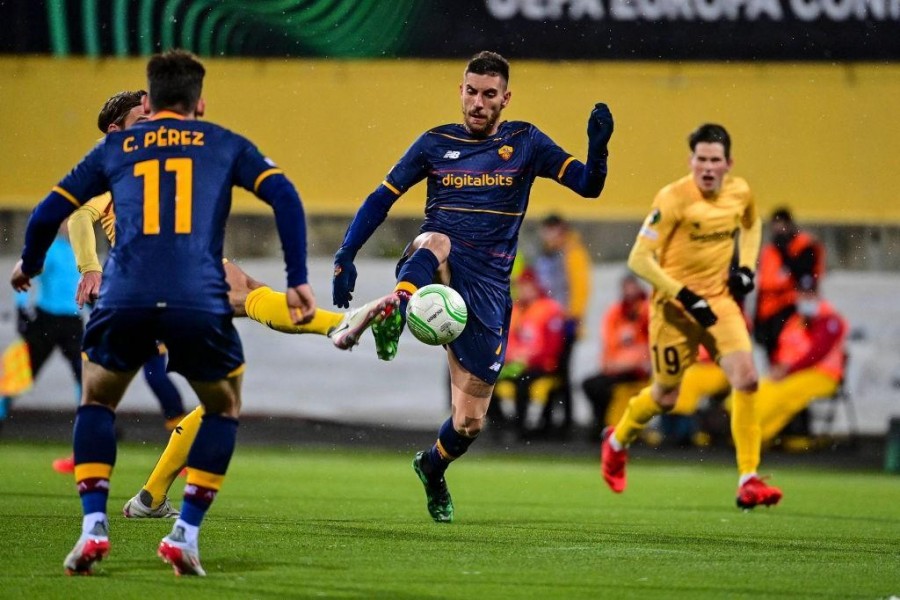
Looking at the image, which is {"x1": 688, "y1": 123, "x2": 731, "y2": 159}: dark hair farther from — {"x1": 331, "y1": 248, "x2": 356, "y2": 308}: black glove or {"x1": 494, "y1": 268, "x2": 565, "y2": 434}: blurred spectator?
{"x1": 494, "y1": 268, "x2": 565, "y2": 434}: blurred spectator

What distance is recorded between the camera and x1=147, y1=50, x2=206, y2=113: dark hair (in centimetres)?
561

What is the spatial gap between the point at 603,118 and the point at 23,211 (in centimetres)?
1027

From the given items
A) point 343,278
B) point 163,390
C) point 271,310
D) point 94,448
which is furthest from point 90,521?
point 163,390

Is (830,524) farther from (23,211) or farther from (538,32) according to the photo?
(23,211)

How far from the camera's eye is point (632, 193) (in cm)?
1636

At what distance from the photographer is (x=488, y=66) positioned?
780 centimetres

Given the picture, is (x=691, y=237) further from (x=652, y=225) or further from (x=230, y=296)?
(x=230, y=296)

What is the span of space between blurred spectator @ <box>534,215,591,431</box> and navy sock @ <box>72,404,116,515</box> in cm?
1017

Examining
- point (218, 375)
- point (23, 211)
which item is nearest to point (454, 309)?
point (218, 375)

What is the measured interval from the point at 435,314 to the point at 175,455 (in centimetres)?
138

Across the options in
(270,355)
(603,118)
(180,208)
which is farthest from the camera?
(270,355)

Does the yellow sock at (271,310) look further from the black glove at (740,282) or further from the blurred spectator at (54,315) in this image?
the blurred spectator at (54,315)

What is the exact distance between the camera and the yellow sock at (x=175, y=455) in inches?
288

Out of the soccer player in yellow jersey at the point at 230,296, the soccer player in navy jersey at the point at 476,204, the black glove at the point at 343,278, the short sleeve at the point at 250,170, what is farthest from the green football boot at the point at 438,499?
the short sleeve at the point at 250,170
